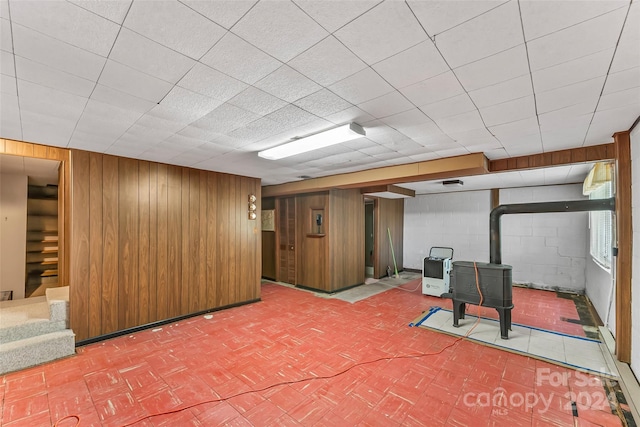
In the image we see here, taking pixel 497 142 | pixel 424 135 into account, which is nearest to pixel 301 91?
pixel 424 135

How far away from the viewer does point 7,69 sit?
1592 millimetres

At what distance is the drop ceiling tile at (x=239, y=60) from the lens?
141cm

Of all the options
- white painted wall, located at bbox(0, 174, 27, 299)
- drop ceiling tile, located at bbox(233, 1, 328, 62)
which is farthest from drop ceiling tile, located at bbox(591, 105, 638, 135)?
white painted wall, located at bbox(0, 174, 27, 299)

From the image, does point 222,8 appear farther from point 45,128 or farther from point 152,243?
point 152,243

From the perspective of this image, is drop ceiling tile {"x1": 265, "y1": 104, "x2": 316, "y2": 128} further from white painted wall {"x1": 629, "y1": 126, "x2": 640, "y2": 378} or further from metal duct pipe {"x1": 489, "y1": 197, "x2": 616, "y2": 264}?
metal duct pipe {"x1": 489, "y1": 197, "x2": 616, "y2": 264}

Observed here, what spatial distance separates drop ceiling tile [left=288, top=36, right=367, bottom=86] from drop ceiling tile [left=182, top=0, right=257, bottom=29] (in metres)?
0.39

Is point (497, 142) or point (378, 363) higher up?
point (497, 142)

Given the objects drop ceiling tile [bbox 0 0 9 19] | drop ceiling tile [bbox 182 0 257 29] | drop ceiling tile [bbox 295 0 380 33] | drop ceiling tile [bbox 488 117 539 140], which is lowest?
drop ceiling tile [bbox 488 117 539 140]

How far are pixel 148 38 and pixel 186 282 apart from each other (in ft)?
12.5

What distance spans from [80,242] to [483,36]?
A: 15.0 feet

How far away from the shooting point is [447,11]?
1176 mm

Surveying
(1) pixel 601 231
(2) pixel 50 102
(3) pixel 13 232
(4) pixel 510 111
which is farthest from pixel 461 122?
(3) pixel 13 232

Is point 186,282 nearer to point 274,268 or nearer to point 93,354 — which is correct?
point 93,354

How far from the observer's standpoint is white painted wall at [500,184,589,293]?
5.68 metres
